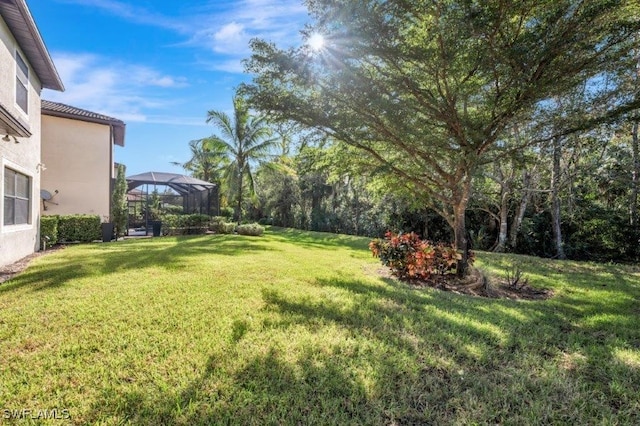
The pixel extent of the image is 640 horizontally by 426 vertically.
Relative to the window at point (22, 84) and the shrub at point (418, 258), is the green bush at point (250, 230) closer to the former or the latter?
the window at point (22, 84)

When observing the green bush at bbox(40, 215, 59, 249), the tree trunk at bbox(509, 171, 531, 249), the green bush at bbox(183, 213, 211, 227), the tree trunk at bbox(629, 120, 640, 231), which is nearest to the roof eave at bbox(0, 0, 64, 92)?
the green bush at bbox(40, 215, 59, 249)

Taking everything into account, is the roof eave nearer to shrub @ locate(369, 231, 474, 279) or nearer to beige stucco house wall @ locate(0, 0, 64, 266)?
beige stucco house wall @ locate(0, 0, 64, 266)

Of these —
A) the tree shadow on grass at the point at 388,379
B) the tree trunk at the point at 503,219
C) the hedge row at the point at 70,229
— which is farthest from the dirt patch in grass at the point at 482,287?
the hedge row at the point at 70,229

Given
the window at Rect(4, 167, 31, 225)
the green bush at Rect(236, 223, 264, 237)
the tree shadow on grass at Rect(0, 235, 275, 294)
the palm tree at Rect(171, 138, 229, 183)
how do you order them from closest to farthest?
1. the tree shadow on grass at Rect(0, 235, 275, 294)
2. the window at Rect(4, 167, 31, 225)
3. the green bush at Rect(236, 223, 264, 237)
4. the palm tree at Rect(171, 138, 229, 183)

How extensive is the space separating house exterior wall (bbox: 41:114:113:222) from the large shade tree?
38.6 ft

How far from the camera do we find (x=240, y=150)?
63.9 ft

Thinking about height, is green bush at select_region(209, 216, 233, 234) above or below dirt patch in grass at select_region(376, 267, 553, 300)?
above

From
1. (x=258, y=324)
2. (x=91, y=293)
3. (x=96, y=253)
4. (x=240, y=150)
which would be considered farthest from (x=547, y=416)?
(x=240, y=150)

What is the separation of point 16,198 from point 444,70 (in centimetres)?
1137

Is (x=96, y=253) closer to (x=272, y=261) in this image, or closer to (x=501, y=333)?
(x=272, y=261)

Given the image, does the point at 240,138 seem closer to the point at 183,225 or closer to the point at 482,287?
the point at 183,225

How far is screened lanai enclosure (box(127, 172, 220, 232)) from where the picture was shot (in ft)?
59.4

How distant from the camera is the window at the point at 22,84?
8359mm

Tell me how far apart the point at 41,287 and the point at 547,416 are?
7.46m
